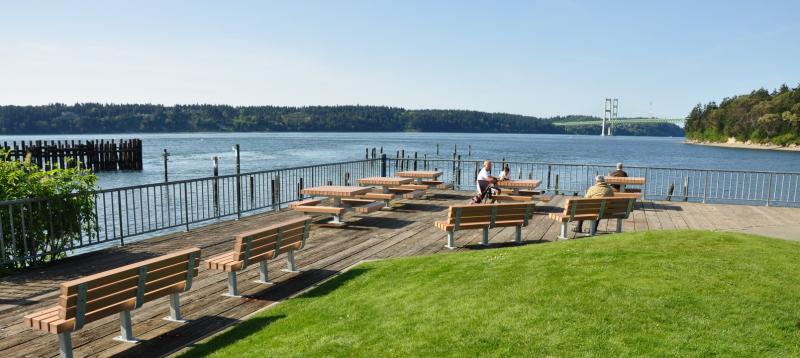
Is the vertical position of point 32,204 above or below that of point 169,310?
above

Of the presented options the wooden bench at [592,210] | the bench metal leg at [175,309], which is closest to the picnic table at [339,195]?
the wooden bench at [592,210]

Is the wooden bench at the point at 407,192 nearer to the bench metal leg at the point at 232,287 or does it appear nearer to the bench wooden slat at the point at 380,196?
the bench wooden slat at the point at 380,196

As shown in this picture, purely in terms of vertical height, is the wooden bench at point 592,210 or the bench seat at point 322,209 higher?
the wooden bench at point 592,210

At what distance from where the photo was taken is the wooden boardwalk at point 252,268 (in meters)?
6.20

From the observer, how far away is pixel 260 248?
7.94 m

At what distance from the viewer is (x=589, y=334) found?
5.26 meters

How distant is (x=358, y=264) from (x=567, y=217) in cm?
439

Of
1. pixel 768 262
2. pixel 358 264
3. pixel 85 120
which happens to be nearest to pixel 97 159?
pixel 358 264

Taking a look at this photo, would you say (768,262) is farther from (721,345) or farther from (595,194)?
(595,194)

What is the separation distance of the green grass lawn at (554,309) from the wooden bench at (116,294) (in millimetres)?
806

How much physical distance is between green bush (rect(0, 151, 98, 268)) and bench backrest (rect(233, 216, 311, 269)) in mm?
3223

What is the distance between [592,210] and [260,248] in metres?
6.73

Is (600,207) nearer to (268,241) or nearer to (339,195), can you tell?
(339,195)

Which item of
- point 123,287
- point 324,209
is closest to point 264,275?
point 123,287
